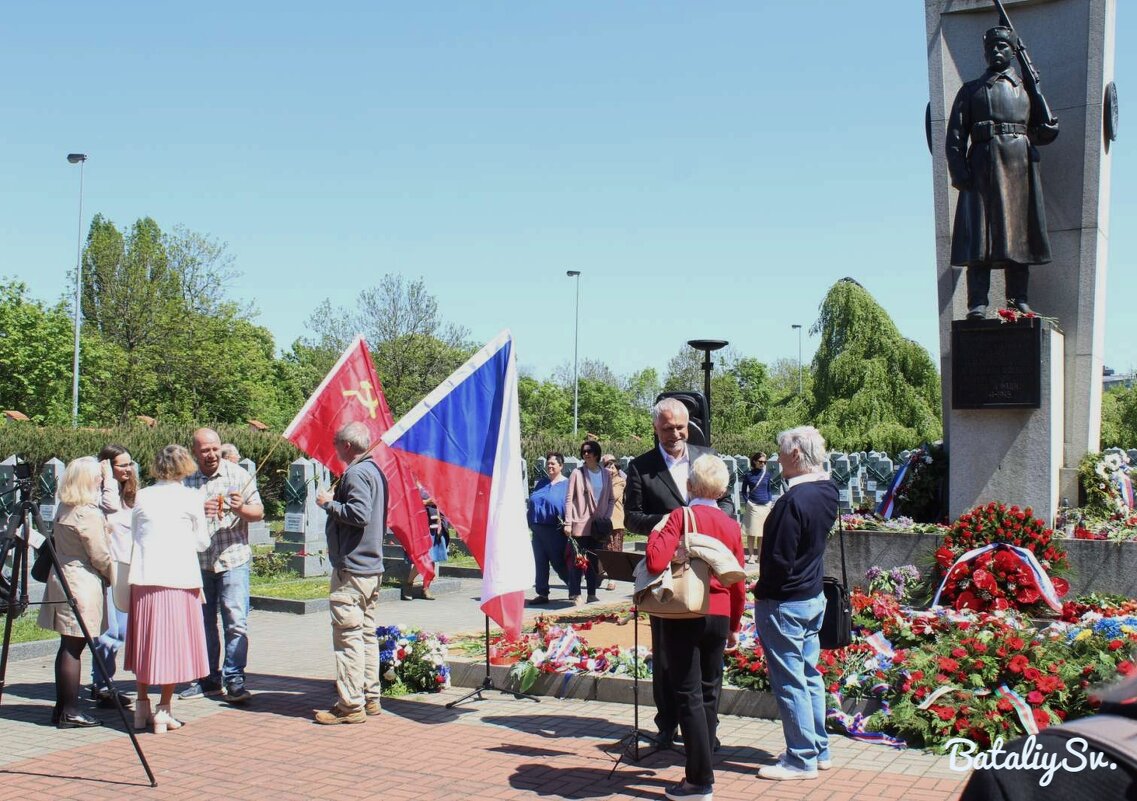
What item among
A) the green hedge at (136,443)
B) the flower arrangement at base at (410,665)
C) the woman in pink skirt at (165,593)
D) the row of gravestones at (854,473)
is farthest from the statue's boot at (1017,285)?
the green hedge at (136,443)

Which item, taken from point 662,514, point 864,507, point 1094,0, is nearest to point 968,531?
point 864,507

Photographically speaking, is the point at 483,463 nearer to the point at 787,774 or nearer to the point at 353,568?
the point at 353,568

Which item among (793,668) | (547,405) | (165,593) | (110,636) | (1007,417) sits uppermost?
(547,405)

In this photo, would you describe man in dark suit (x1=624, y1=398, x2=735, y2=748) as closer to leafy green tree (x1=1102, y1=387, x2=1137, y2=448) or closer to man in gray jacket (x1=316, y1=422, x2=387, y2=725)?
man in gray jacket (x1=316, y1=422, x2=387, y2=725)

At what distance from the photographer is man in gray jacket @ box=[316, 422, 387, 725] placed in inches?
285

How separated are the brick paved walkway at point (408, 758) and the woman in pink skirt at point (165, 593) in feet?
1.32

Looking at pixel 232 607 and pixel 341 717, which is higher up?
pixel 232 607

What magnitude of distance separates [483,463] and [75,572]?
2.71 m

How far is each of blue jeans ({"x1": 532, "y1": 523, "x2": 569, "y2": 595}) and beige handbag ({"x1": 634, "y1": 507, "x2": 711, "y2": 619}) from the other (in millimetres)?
7593

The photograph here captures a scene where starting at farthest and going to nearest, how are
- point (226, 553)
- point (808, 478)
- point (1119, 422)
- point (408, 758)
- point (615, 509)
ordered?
1. point (1119, 422)
2. point (615, 509)
3. point (226, 553)
4. point (408, 758)
5. point (808, 478)

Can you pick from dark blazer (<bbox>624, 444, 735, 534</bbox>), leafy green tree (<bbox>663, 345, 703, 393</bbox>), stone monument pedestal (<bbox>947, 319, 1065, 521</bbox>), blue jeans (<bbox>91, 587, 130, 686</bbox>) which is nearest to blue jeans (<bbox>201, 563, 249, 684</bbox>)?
blue jeans (<bbox>91, 587, 130, 686</bbox>)

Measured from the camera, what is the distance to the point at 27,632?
1074 cm

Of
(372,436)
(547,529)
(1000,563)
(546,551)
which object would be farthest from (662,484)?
(546,551)

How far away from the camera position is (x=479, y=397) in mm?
7699
